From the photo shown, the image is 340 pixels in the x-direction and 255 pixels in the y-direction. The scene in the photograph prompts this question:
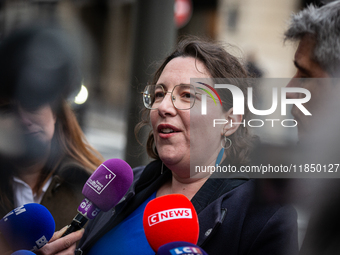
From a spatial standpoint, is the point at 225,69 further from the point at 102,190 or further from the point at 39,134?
the point at 39,134

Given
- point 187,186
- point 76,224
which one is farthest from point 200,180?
point 76,224

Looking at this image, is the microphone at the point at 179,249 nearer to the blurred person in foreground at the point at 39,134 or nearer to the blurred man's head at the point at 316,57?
the blurred man's head at the point at 316,57

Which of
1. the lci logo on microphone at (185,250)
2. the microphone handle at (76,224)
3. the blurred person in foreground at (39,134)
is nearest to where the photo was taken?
the lci logo on microphone at (185,250)

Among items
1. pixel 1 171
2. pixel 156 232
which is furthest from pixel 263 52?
pixel 156 232

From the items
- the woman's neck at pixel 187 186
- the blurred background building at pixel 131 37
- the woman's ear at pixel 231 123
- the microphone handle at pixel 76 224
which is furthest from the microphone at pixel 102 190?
the blurred background building at pixel 131 37

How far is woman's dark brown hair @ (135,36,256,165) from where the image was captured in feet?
5.62

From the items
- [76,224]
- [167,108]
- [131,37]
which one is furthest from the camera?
[131,37]

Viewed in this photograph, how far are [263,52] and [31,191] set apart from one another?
591 cm

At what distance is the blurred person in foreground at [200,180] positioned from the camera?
57.3 inches

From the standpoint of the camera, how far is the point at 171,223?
3.95 feet

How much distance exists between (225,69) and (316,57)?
0.40m

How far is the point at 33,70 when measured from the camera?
Result: 2.06m

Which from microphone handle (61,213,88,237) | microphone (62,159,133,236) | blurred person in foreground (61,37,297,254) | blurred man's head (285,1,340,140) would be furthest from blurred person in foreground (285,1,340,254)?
microphone handle (61,213,88,237)

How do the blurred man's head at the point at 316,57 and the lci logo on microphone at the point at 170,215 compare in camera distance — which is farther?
the blurred man's head at the point at 316,57
